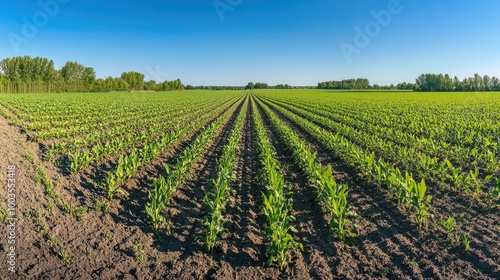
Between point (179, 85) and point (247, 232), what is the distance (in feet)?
519

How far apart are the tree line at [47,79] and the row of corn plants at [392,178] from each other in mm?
91493

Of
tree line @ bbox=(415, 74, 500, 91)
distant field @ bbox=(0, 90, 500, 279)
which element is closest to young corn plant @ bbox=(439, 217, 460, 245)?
distant field @ bbox=(0, 90, 500, 279)

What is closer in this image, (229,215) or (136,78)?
(229,215)

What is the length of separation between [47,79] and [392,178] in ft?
365

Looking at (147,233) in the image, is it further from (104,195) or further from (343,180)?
(343,180)

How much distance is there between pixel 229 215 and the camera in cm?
605

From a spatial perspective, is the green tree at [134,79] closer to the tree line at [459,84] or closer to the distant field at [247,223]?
the distant field at [247,223]

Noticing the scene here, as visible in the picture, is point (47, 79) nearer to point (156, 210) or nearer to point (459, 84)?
point (156, 210)

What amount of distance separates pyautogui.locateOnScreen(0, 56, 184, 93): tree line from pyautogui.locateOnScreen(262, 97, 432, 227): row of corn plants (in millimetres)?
91493

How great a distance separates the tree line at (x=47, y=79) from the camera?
78062 mm

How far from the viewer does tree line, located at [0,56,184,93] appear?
78.1 m

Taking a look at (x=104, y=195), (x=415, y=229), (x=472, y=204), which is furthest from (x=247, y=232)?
(x=472, y=204)

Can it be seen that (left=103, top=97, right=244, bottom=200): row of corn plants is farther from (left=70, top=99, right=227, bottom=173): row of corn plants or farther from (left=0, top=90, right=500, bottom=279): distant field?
(left=70, top=99, right=227, bottom=173): row of corn plants

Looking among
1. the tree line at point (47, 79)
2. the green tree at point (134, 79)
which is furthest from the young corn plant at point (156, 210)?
the green tree at point (134, 79)
